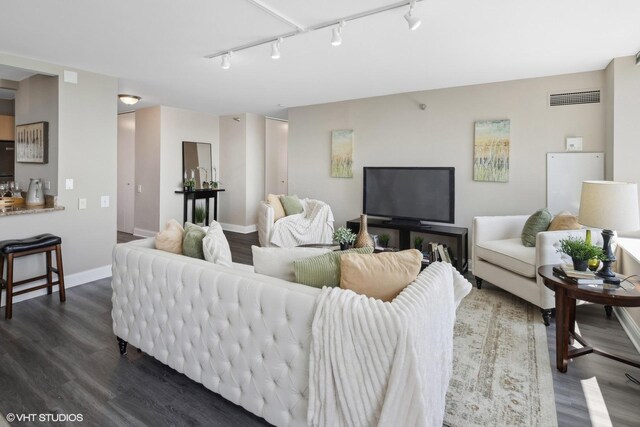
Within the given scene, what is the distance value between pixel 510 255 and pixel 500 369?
56.1 inches

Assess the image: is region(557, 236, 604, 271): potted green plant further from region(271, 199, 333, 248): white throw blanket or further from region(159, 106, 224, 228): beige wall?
region(159, 106, 224, 228): beige wall

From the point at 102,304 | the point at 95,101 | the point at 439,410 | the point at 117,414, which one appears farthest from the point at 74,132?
the point at 439,410

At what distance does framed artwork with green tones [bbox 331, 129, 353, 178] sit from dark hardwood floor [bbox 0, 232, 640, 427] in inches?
146

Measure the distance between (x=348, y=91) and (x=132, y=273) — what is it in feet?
12.9


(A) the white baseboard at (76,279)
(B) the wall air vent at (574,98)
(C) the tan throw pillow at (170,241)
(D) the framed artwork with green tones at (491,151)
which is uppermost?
(B) the wall air vent at (574,98)

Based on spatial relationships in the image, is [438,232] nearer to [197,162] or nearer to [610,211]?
[610,211]

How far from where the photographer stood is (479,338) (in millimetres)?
2742

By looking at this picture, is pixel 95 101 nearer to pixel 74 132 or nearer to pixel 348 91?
pixel 74 132

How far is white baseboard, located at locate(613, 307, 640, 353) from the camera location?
2.65m

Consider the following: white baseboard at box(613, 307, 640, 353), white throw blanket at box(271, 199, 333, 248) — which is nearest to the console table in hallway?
white throw blanket at box(271, 199, 333, 248)

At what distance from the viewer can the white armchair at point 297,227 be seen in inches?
207

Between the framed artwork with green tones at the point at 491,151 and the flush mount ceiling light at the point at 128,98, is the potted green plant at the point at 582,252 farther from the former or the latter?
the flush mount ceiling light at the point at 128,98

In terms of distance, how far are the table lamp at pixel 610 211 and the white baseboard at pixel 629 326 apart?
2.34 ft

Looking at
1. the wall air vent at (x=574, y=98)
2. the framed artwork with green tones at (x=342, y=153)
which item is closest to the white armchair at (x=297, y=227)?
the framed artwork with green tones at (x=342, y=153)
